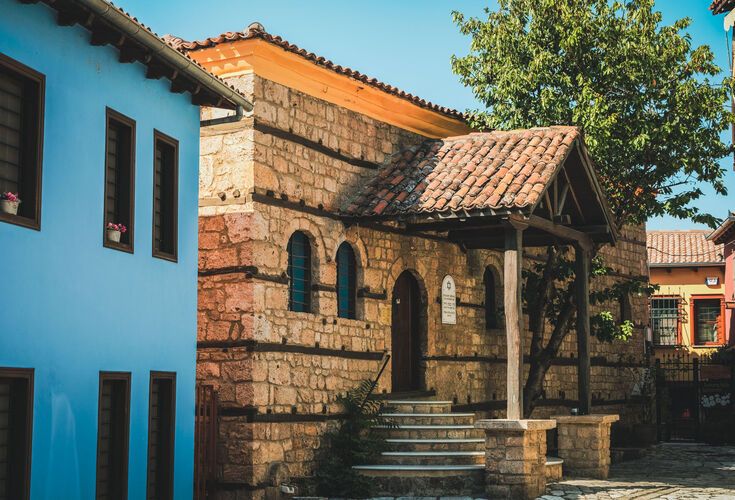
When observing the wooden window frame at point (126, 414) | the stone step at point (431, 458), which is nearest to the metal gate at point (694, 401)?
the stone step at point (431, 458)

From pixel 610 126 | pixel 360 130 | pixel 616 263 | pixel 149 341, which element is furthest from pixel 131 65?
pixel 616 263

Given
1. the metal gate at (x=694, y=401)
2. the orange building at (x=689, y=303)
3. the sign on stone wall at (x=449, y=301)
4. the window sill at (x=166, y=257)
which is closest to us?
the window sill at (x=166, y=257)

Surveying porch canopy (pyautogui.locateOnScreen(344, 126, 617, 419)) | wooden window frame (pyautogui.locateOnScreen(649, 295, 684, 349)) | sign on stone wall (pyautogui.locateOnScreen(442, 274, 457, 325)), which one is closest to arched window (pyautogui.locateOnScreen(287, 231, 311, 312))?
porch canopy (pyautogui.locateOnScreen(344, 126, 617, 419))

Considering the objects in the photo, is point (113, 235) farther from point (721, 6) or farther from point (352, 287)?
point (721, 6)

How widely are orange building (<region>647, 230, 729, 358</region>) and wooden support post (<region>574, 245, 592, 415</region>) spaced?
1708 cm

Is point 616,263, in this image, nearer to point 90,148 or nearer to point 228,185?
point 228,185

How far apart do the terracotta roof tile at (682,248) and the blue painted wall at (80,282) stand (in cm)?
2407

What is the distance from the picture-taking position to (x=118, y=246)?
9.94m

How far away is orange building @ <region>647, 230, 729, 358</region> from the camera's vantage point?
32.8 meters

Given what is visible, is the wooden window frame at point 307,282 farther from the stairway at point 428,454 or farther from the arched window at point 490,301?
the arched window at point 490,301

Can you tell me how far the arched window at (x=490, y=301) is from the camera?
18250 mm

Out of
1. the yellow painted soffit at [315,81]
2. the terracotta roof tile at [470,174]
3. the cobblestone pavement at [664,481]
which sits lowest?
the cobblestone pavement at [664,481]

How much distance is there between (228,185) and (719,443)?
1547cm

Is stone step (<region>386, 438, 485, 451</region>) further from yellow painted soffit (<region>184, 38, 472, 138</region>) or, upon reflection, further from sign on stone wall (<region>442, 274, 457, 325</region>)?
yellow painted soffit (<region>184, 38, 472, 138</region>)
